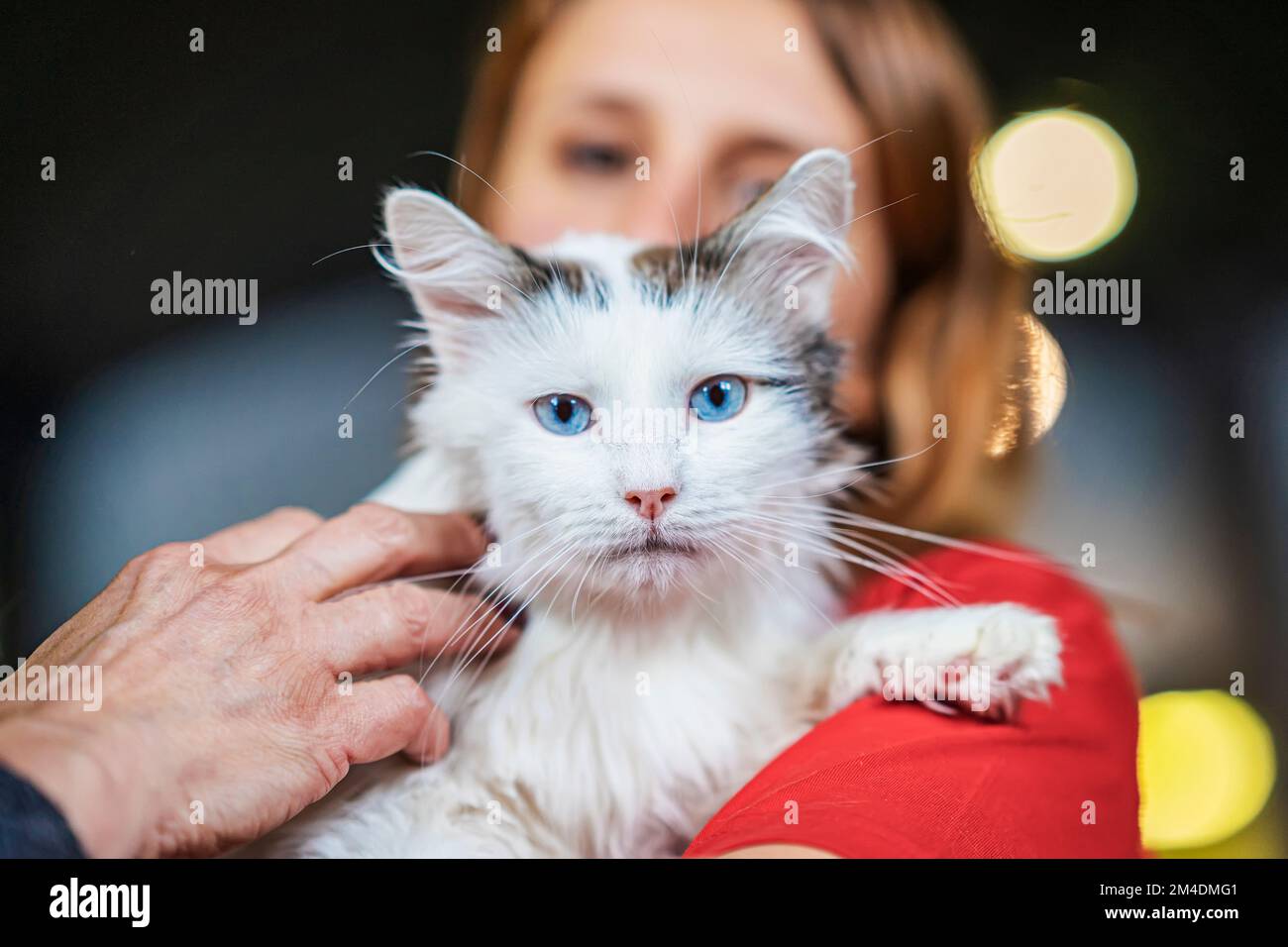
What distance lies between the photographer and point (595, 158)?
1515mm

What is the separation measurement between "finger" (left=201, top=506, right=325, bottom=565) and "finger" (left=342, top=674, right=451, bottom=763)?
257 mm

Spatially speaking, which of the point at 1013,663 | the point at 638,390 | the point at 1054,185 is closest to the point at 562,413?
the point at 638,390

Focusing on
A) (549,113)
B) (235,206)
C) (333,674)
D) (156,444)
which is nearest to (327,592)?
(333,674)

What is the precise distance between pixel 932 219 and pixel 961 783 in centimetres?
95

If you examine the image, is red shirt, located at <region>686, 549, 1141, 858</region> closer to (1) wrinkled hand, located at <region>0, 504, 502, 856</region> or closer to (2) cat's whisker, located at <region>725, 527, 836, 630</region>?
(2) cat's whisker, located at <region>725, 527, 836, 630</region>

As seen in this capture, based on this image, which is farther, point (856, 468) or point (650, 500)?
point (856, 468)

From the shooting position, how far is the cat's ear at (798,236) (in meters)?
1.26

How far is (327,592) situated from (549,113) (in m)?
0.87

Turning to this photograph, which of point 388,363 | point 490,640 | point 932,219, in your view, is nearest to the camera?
point 490,640

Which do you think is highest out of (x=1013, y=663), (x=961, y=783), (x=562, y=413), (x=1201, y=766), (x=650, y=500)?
(x=562, y=413)

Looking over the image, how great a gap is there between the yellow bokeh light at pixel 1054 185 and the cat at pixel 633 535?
36 centimetres

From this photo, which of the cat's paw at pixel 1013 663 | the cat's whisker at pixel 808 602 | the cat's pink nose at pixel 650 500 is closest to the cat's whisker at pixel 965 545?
the cat's whisker at pixel 808 602

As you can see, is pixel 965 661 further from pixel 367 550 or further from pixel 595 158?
pixel 595 158
